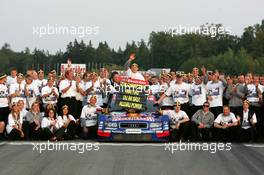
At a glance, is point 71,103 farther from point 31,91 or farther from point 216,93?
point 216,93

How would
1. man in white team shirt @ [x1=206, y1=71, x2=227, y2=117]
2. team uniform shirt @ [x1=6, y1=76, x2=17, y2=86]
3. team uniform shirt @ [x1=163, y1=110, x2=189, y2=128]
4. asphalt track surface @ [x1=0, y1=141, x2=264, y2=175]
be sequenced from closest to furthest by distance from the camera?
asphalt track surface @ [x1=0, y1=141, x2=264, y2=175] < team uniform shirt @ [x1=163, y1=110, x2=189, y2=128] < man in white team shirt @ [x1=206, y1=71, x2=227, y2=117] < team uniform shirt @ [x1=6, y1=76, x2=17, y2=86]

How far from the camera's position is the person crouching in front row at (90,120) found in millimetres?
16125

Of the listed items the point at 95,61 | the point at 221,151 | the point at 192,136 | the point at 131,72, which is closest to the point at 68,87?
the point at 131,72

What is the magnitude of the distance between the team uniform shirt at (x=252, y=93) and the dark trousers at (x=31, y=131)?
6524 millimetres

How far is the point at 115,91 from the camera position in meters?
16.6

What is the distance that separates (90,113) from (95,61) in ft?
363

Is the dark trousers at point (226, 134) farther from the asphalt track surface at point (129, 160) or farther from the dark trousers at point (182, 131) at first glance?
the asphalt track surface at point (129, 160)

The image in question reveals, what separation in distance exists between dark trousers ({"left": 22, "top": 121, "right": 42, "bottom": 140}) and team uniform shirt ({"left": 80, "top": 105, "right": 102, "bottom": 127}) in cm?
140

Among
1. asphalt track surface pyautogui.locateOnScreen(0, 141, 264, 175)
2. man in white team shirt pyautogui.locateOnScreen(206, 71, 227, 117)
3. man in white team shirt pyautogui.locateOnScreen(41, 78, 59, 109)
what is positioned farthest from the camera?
man in white team shirt pyautogui.locateOnScreen(41, 78, 59, 109)

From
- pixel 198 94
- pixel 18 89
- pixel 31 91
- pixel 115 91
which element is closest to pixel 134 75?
pixel 115 91

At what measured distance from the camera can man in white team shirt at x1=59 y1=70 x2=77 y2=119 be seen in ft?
54.6

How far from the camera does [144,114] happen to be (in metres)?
15.4

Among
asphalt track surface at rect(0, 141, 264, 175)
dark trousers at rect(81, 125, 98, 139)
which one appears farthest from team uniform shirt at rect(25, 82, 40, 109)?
asphalt track surface at rect(0, 141, 264, 175)

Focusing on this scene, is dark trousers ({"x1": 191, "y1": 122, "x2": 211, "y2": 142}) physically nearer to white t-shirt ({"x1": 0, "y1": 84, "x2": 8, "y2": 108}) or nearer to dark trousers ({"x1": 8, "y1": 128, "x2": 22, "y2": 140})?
dark trousers ({"x1": 8, "y1": 128, "x2": 22, "y2": 140})
